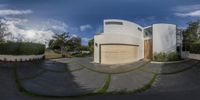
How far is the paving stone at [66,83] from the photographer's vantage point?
→ 15.7ft

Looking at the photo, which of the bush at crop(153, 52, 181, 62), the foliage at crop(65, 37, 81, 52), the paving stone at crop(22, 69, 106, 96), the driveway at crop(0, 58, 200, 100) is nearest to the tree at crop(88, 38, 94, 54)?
the foliage at crop(65, 37, 81, 52)

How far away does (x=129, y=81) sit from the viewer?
5234 millimetres

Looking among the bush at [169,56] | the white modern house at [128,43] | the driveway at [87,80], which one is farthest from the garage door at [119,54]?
the bush at [169,56]

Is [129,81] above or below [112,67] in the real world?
below

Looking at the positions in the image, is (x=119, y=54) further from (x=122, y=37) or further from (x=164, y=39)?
(x=164, y=39)

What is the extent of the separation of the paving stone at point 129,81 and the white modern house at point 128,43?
36.4 inches

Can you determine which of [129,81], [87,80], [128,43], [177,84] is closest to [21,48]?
[128,43]

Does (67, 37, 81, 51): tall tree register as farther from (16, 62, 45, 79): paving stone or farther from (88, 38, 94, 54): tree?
(16, 62, 45, 79): paving stone

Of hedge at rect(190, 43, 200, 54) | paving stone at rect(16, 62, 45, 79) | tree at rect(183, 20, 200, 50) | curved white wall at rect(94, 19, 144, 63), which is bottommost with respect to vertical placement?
paving stone at rect(16, 62, 45, 79)

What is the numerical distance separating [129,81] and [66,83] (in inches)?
58.1

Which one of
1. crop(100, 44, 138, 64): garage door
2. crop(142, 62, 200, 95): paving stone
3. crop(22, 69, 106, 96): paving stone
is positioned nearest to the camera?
crop(22, 69, 106, 96): paving stone

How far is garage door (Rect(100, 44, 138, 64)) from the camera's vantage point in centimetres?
679

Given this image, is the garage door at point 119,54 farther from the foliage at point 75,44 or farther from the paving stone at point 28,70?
the paving stone at point 28,70

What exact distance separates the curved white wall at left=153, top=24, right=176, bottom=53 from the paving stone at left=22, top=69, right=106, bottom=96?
4.17 m
